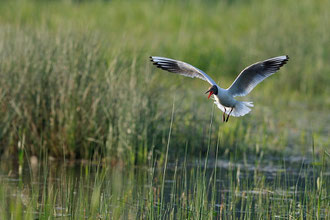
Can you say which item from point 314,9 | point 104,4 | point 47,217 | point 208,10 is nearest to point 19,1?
point 104,4

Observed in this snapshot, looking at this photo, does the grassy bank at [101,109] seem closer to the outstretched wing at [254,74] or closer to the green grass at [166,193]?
the green grass at [166,193]

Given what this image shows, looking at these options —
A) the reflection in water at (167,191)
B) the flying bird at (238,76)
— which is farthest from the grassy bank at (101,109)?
the flying bird at (238,76)

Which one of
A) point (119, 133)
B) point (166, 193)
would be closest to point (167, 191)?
point (166, 193)

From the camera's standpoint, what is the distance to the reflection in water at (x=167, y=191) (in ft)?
16.9

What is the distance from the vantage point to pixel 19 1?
1723 centimetres

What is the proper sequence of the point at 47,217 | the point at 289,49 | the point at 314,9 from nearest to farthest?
1. the point at 47,217
2. the point at 289,49
3. the point at 314,9

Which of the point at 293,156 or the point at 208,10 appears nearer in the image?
the point at 293,156

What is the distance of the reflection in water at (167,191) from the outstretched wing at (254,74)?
2.37ft

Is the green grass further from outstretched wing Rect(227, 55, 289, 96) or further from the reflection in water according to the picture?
outstretched wing Rect(227, 55, 289, 96)

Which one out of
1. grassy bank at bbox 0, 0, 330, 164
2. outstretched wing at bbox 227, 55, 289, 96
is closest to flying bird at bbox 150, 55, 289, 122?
outstretched wing at bbox 227, 55, 289, 96

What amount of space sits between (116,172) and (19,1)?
11022 millimetres

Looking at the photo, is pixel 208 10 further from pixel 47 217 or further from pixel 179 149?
pixel 47 217

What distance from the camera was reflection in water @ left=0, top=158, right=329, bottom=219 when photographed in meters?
5.15

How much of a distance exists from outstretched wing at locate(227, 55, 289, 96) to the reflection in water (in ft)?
2.37
